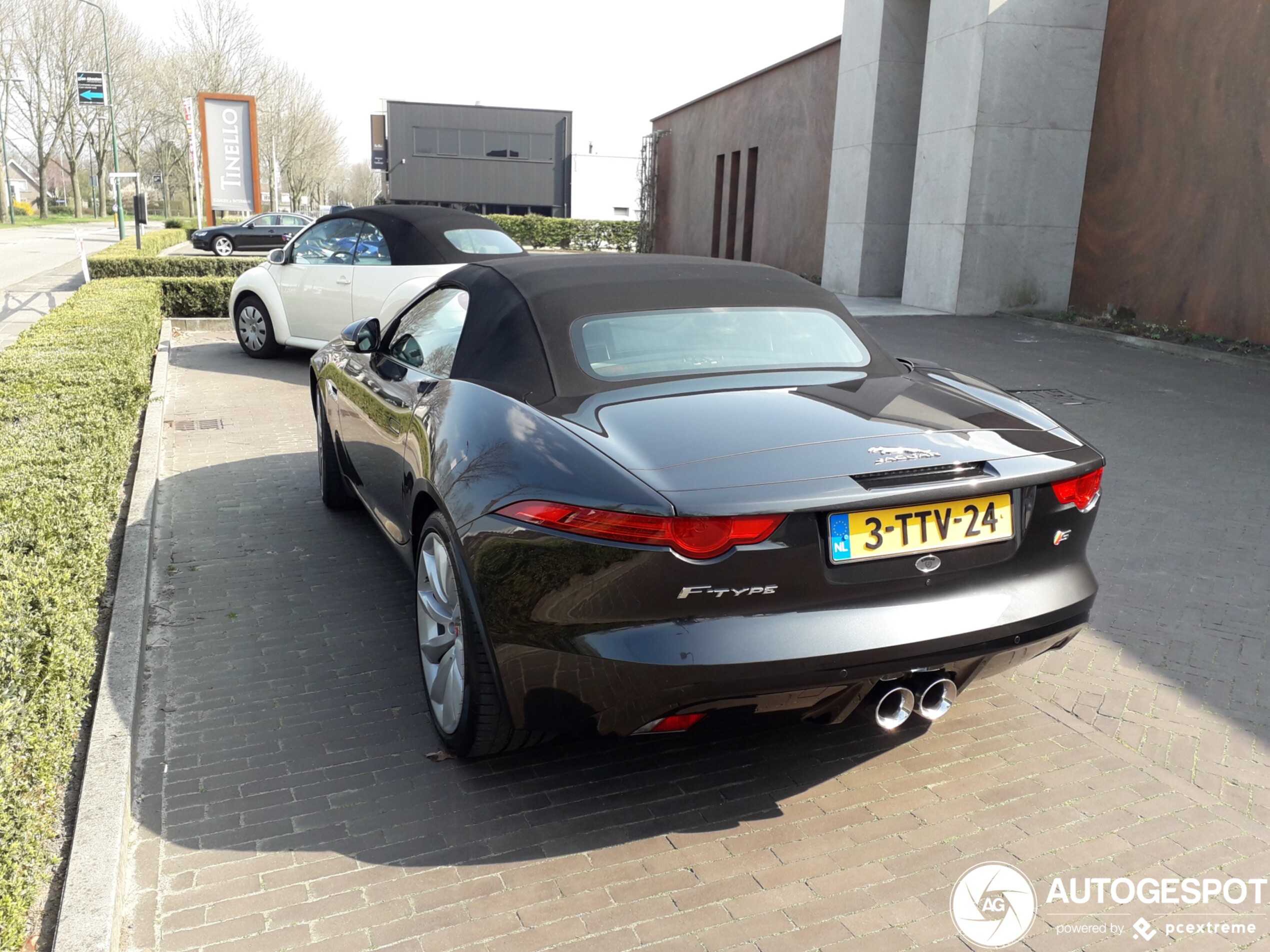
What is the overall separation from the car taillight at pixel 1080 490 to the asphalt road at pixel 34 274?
13.0 meters

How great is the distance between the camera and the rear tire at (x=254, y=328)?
1199cm

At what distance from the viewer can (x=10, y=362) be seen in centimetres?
741

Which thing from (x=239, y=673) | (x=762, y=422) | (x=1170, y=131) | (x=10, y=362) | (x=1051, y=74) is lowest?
(x=239, y=673)

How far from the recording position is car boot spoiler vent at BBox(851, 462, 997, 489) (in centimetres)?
265

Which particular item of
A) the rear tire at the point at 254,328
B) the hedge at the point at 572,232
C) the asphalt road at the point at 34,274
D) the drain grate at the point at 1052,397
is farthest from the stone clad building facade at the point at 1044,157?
the hedge at the point at 572,232

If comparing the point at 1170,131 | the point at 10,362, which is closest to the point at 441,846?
the point at 10,362

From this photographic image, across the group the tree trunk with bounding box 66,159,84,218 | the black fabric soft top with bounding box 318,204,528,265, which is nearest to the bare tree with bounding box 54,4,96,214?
the tree trunk with bounding box 66,159,84,218

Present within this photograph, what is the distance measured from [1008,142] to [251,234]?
28.5m

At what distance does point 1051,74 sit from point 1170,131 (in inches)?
94.8

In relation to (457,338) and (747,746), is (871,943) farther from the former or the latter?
(457,338)

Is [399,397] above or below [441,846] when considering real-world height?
above

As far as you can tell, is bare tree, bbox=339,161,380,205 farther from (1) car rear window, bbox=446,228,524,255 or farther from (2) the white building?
(1) car rear window, bbox=446,228,524,255

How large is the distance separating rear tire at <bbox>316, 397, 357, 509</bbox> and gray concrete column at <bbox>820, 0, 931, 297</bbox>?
15168 mm

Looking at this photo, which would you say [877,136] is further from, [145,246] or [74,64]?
[74,64]
